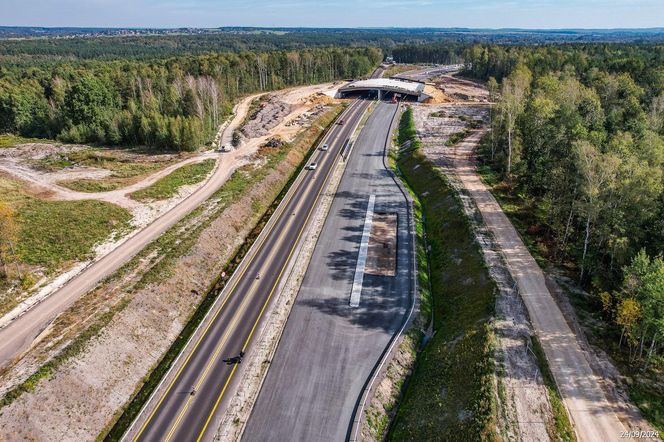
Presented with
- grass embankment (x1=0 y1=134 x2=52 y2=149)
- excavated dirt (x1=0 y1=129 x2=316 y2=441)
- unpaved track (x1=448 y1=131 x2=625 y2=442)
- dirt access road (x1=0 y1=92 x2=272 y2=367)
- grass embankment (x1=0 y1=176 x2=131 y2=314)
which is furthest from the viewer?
grass embankment (x1=0 y1=134 x2=52 y2=149)

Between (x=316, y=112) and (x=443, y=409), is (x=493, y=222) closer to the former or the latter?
(x=443, y=409)

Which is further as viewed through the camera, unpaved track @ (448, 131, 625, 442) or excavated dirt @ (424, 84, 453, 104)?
excavated dirt @ (424, 84, 453, 104)

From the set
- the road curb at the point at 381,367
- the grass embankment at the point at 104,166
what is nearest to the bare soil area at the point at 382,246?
the road curb at the point at 381,367

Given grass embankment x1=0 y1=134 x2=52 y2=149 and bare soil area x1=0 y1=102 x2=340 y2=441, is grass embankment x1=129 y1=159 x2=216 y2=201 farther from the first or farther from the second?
grass embankment x1=0 y1=134 x2=52 y2=149

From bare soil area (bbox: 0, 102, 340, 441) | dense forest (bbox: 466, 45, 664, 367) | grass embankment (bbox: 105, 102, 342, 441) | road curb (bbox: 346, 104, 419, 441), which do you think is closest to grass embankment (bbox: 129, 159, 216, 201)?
grass embankment (bbox: 105, 102, 342, 441)

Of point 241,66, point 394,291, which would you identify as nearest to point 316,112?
point 241,66

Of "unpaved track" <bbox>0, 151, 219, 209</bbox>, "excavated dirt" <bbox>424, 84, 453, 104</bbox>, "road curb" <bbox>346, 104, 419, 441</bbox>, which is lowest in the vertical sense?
"road curb" <bbox>346, 104, 419, 441</bbox>

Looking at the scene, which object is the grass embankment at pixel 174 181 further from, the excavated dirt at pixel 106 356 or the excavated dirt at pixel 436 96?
the excavated dirt at pixel 436 96
